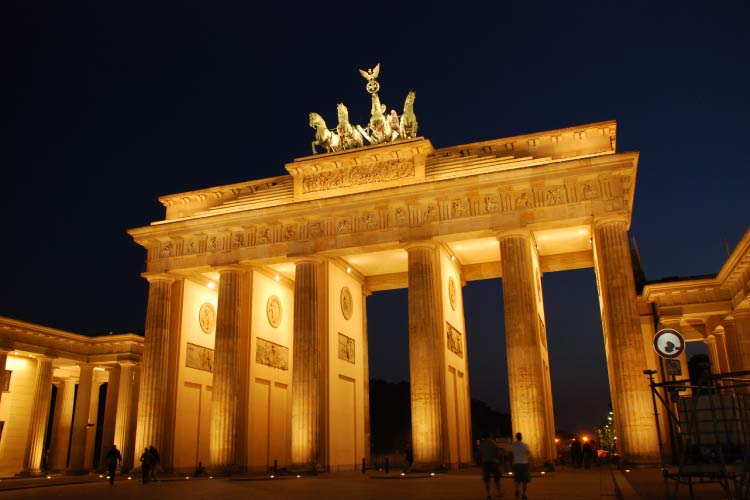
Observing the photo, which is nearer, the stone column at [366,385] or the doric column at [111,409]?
the stone column at [366,385]

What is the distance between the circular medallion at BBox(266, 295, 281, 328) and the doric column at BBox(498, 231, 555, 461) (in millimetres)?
13328

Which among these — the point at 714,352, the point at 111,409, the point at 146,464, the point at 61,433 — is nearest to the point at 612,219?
the point at 714,352

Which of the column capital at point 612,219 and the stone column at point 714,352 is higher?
the column capital at point 612,219

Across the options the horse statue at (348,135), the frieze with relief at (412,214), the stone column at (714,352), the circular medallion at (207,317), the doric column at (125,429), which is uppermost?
the horse statue at (348,135)

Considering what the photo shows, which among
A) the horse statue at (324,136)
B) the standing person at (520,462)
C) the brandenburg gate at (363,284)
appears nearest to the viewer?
the standing person at (520,462)

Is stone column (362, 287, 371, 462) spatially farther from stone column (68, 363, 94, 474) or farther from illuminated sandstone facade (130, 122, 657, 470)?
stone column (68, 363, 94, 474)

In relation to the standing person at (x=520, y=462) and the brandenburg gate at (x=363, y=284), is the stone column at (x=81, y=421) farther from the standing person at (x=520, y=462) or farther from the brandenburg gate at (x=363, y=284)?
the standing person at (x=520, y=462)

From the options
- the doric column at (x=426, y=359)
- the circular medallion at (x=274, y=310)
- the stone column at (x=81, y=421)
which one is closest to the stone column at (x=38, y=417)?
the stone column at (x=81, y=421)

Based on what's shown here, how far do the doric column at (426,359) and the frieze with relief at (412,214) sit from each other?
1813mm

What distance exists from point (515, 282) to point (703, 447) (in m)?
17.5

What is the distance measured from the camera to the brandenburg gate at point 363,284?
27.3 m

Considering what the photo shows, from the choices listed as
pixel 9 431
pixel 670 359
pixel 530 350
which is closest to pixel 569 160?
pixel 530 350

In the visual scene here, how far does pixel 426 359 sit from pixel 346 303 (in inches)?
297

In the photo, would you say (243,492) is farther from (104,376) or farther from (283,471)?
(104,376)
